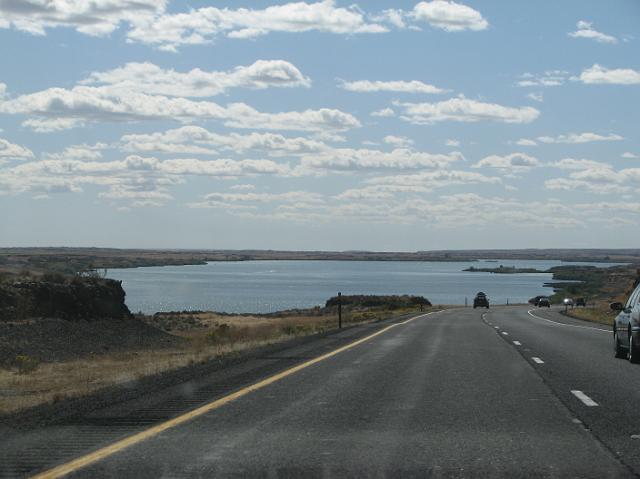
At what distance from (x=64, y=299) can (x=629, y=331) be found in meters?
24.2

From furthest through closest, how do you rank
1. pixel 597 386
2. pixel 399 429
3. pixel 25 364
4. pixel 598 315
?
pixel 598 315 < pixel 25 364 < pixel 597 386 < pixel 399 429

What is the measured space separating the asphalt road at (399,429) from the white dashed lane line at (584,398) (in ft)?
0.18

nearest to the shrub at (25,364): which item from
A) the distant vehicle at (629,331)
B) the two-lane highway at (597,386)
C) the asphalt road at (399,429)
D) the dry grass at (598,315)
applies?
the asphalt road at (399,429)

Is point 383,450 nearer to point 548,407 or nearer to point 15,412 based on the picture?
point 548,407

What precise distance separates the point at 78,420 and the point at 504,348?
14.0 m

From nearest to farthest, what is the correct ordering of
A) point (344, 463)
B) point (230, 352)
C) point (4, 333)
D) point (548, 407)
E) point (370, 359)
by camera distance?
point (344, 463)
point (548, 407)
point (370, 359)
point (230, 352)
point (4, 333)

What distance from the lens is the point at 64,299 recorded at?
35.3 metres

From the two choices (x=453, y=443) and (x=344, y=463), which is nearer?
(x=344, y=463)

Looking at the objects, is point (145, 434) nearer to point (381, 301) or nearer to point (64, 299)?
point (64, 299)

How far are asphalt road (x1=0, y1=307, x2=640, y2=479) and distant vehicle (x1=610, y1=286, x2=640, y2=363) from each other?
2.19 ft

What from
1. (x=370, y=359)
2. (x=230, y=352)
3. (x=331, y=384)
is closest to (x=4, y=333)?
(x=230, y=352)

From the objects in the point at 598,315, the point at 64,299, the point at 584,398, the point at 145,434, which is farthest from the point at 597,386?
the point at 598,315

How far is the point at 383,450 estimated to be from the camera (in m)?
7.95

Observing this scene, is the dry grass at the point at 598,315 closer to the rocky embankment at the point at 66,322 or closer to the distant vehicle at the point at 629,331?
the rocky embankment at the point at 66,322
